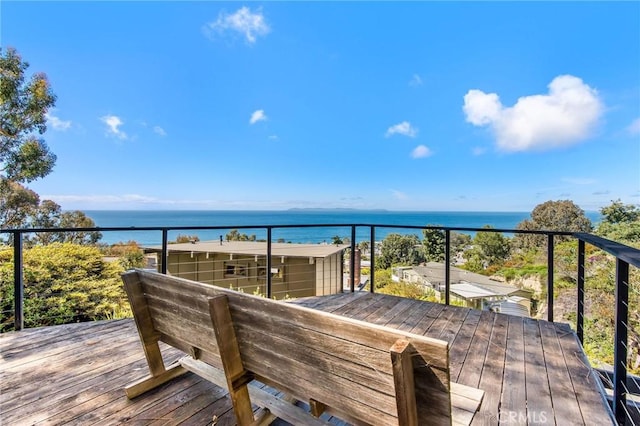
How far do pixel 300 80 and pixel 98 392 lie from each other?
13163 mm

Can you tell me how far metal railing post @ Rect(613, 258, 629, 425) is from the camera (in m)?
1.40

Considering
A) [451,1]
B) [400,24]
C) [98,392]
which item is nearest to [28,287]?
[98,392]

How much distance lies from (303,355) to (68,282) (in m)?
7.16

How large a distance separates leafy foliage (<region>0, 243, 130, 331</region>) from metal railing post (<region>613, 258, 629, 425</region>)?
6099 millimetres

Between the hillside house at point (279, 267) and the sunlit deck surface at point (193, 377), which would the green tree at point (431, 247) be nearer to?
the sunlit deck surface at point (193, 377)

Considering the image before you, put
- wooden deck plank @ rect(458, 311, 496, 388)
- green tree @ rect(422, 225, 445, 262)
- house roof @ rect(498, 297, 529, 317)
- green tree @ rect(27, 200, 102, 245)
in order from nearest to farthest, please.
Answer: wooden deck plank @ rect(458, 311, 496, 388) → house roof @ rect(498, 297, 529, 317) → green tree @ rect(422, 225, 445, 262) → green tree @ rect(27, 200, 102, 245)

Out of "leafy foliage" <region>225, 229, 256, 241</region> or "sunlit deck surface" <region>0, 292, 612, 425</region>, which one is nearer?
"sunlit deck surface" <region>0, 292, 612, 425</region>

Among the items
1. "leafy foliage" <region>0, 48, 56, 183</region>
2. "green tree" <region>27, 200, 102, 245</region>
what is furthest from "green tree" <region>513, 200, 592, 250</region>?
"green tree" <region>27, 200, 102, 245</region>

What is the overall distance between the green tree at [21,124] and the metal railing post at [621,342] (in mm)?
11145

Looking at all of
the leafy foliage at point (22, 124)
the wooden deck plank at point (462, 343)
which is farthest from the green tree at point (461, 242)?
the leafy foliage at point (22, 124)

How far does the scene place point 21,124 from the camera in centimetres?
764

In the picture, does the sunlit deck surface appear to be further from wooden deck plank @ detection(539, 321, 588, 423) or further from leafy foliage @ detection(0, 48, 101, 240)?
leafy foliage @ detection(0, 48, 101, 240)

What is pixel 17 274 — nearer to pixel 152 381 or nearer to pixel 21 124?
pixel 152 381

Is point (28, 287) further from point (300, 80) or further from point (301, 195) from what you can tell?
point (301, 195)
